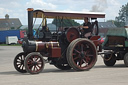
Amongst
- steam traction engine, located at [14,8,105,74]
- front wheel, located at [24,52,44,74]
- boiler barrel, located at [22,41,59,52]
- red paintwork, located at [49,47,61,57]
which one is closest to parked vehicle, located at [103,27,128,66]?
steam traction engine, located at [14,8,105,74]

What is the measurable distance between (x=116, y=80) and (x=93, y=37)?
3643mm

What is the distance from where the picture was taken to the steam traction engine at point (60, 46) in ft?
39.8

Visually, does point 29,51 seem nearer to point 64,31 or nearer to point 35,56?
point 35,56

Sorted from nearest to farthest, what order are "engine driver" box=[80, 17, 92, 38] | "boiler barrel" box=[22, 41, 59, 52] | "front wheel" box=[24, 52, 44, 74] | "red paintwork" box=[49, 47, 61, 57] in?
"front wheel" box=[24, 52, 44, 74], "boiler barrel" box=[22, 41, 59, 52], "red paintwork" box=[49, 47, 61, 57], "engine driver" box=[80, 17, 92, 38]

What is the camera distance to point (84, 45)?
12820 mm

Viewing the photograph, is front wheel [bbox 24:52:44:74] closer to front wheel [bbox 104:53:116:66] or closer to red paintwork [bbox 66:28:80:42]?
red paintwork [bbox 66:28:80:42]

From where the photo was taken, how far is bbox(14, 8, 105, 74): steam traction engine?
1212cm

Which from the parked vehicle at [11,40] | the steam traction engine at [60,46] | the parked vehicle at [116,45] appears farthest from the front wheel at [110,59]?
the parked vehicle at [11,40]

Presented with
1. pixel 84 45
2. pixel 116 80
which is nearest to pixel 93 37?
pixel 84 45

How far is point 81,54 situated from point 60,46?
0.80m

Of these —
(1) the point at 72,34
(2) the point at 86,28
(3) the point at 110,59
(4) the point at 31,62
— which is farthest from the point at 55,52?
(3) the point at 110,59

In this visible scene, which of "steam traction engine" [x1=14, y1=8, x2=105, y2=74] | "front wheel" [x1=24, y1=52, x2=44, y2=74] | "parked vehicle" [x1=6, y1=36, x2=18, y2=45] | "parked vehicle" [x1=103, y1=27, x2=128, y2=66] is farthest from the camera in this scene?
"parked vehicle" [x1=6, y1=36, x2=18, y2=45]

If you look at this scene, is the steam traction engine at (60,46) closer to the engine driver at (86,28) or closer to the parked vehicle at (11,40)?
the engine driver at (86,28)

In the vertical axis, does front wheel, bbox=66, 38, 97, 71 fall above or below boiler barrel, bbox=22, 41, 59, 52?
below
